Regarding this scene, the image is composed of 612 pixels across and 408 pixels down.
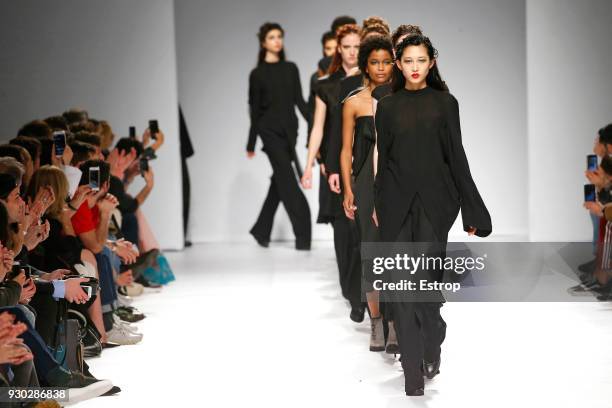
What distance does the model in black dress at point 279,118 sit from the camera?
9094mm

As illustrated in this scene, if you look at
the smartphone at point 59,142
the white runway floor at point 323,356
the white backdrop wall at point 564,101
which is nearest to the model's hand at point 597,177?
the white runway floor at point 323,356

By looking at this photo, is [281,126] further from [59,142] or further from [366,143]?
[366,143]

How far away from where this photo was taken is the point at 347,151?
223 inches

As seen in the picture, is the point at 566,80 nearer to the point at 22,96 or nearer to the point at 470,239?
the point at 470,239

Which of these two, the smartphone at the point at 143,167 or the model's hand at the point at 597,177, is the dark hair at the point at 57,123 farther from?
the model's hand at the point at 597,177

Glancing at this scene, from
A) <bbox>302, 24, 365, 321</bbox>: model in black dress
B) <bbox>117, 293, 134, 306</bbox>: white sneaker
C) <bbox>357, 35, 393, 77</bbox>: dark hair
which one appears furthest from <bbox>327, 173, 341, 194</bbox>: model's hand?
<bbox>117, 293, 134, 306</bbox>: white sneaker

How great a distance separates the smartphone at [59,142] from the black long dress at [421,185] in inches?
75.5

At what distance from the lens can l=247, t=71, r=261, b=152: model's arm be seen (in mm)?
9148

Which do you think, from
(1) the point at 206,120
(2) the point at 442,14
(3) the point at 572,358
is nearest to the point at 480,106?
(2) the point at 442,14

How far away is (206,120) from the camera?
993 centimetres

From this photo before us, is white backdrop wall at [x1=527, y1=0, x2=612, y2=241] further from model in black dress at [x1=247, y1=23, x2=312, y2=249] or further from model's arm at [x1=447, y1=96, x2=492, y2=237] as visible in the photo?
model's arm at [x1=447, y1=96, x2=492, y2=237]

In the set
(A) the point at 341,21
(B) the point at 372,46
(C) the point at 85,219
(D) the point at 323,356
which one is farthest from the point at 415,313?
(A) the point at 341,21

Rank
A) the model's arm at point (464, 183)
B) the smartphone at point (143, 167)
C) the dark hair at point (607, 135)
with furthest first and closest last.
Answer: the smartphone at point (143, 167)
the dark hair at point (607, 135)
the model's arm at point (464, 183)

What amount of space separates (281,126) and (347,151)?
360 cm
